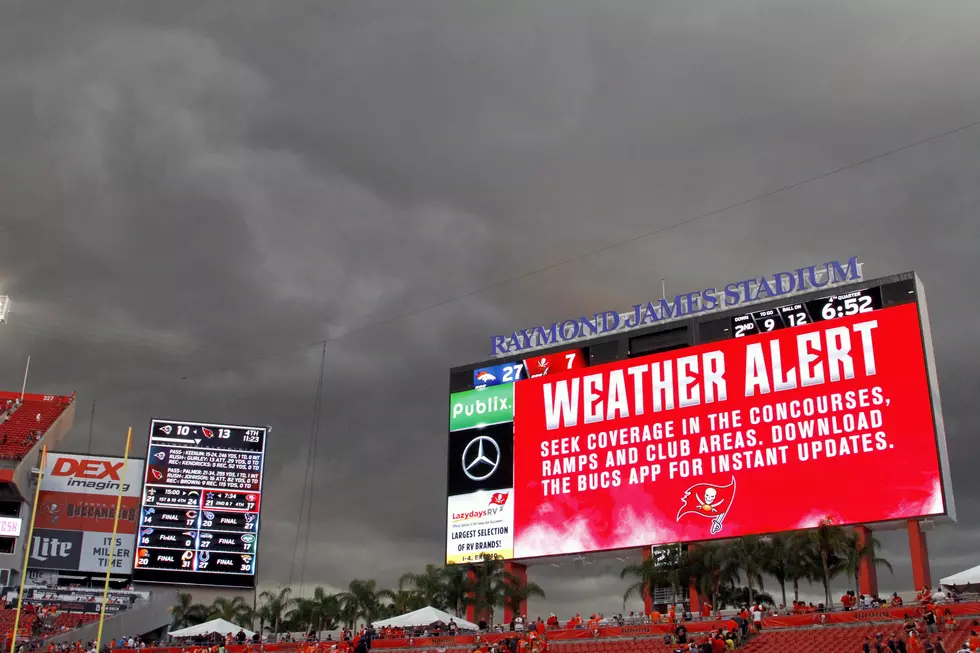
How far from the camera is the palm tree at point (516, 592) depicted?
55219mm

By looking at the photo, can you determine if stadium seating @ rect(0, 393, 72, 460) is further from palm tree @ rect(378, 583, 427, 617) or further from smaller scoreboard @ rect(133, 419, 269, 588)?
palm tree @ rect(378, 583, 427, 617)

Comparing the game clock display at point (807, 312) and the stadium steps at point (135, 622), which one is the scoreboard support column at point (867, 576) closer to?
the game clock display at point (807, 312)

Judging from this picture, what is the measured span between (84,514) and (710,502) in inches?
1653

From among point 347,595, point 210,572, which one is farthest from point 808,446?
point 210,572

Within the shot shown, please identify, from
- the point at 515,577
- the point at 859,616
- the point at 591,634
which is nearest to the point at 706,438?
the point at 591,634

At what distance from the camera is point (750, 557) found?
47.7m

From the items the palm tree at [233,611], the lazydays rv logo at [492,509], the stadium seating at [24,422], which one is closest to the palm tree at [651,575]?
the lazydays rv logo at [492,509]

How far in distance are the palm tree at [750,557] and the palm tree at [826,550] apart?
212 centimetres

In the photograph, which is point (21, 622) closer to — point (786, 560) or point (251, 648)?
point (251, 648)

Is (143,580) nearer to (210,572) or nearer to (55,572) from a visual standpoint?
(210,572)

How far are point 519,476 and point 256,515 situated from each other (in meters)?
18.3

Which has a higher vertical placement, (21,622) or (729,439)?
(729,439)

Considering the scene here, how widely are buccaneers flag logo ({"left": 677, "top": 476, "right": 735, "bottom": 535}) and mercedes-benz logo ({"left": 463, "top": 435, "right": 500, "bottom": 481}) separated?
1112 centimetres

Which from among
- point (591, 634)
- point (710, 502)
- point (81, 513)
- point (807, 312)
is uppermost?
point (807, 312)
